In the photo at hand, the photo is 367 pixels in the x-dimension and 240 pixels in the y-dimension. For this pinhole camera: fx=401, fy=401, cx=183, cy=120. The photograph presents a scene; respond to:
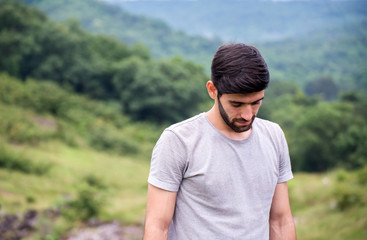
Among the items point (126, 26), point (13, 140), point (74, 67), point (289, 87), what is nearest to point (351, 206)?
point (13, 140)

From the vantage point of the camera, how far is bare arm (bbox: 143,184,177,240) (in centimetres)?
160

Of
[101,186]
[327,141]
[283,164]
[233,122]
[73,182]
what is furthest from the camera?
[327,141]

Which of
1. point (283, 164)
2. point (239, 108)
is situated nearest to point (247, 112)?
point (239, 108)

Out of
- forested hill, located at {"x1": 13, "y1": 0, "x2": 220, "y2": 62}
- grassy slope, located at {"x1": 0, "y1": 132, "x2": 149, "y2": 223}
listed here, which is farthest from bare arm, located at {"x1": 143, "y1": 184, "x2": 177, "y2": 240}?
forested hill, located at {"x1": 13, "y1": 0, "x2": 220, "y2": 62}

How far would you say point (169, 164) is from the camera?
1.59 meters

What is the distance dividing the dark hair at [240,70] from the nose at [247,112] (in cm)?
8

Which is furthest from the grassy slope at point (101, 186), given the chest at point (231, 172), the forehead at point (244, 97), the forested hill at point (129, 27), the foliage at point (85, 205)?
the forested hill at point (129, 27)

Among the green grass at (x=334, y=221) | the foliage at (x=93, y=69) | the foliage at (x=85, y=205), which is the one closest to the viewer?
the green grass at (x=334, y=221)

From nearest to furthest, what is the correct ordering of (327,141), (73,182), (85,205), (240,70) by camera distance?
(240,70) < (85,205) < (73,182) < (327,141)

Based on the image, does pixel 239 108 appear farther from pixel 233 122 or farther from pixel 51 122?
pixel 51 122

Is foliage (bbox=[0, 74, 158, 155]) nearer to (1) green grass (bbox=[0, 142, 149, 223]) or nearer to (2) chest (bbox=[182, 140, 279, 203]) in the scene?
(1) green grass (bbox=[0, 142, 149, 223])

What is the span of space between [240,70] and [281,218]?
76 cm

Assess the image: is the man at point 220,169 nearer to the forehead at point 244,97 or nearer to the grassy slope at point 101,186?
the forehead at point 244,97

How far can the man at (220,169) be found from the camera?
1.58 m
